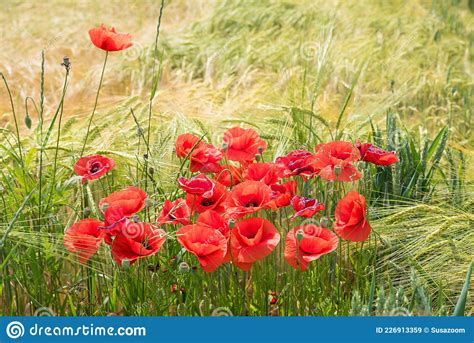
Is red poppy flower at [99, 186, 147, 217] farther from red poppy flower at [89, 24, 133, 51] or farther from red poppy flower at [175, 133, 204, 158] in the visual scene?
red poppy flower at [89, 24, 133, 51]

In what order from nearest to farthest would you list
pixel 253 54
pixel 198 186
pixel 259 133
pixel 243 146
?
A: pixel 198 186
pixel 243 146
pixel 259 133
pixel 253 54

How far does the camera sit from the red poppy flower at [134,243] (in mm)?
1471

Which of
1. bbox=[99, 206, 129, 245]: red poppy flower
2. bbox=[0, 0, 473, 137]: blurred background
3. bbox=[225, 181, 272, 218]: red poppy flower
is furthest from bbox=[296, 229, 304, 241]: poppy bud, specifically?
bbox=[0, 0, 473, 137]: blurred background

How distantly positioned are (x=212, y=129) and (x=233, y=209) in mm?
1098

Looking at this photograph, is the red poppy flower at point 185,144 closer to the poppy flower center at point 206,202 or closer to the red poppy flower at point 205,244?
the poppy flower center at point 206,202

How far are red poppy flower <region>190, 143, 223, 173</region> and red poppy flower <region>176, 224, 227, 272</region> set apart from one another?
27 cm

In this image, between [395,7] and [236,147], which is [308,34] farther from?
[236,147]

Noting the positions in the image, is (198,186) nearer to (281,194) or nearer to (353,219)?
(281,194)

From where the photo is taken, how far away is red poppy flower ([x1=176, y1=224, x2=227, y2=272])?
1439 millimetres

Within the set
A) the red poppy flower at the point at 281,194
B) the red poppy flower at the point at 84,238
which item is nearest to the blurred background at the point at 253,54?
the red poppy flower at the point at 281,194

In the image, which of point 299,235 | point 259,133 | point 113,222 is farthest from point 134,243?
point 259,133

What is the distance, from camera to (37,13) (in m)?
5.15

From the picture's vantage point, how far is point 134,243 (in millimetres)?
1476

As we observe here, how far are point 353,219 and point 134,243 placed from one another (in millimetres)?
416
